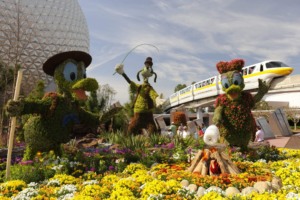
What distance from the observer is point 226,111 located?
9.98 meters

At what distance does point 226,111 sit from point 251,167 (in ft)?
8.47

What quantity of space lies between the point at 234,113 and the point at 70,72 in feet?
14.8

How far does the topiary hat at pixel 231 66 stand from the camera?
10.2 m

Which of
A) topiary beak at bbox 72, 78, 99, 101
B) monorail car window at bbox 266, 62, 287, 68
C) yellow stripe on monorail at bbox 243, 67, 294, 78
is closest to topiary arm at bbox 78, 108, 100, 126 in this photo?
topiary beak at bbox 72, 78, 99, 101

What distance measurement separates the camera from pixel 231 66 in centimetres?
1017

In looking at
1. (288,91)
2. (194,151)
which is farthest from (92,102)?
(288,91)

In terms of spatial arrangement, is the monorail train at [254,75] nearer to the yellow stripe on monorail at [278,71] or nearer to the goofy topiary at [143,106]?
the yellow stripe on monorail at [278,71]

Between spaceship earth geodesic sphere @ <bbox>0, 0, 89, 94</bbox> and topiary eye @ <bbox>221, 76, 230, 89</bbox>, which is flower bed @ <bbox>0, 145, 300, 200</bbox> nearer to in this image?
topiary eye @ <bbox>221, 76, 230, 89</bbox>

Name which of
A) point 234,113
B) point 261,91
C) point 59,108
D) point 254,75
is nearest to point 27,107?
point 59,108

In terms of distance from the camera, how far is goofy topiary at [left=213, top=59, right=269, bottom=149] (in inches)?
387

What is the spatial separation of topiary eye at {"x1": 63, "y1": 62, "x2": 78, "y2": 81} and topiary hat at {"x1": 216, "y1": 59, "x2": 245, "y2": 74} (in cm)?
422

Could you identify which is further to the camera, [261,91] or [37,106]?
[261,91]

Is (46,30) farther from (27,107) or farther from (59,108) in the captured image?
(27,107)

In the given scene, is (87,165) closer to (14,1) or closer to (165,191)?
(165,191)
